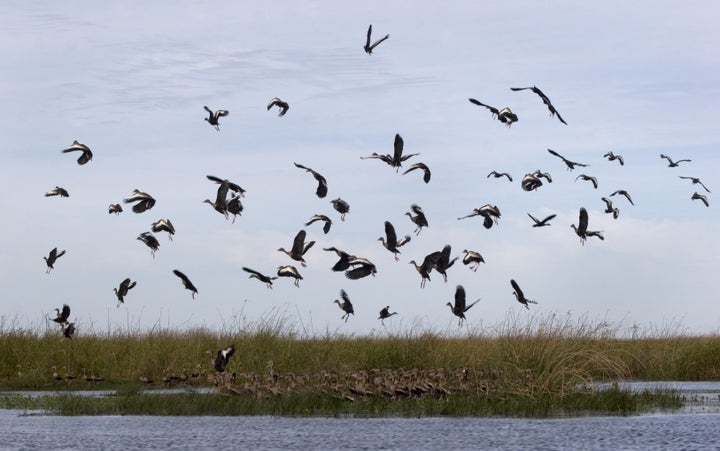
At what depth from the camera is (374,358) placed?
27.0m

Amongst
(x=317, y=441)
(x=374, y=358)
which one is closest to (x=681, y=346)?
(x=374, y=358)

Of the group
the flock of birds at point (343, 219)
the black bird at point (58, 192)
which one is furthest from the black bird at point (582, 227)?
the black bird at point (58, 192)

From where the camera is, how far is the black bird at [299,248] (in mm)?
22406

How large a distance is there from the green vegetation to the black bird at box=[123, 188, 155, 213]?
14.1ft

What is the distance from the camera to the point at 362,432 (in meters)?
18.0

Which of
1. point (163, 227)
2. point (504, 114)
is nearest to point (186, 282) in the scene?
point (163, 227)

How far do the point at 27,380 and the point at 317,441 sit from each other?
1565 centimetres

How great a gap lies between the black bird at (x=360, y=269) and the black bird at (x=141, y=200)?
514 cm

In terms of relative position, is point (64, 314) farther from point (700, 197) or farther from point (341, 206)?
point (700, 197)

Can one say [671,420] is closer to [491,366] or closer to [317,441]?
[491,366]

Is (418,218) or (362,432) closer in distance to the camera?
(362,432)

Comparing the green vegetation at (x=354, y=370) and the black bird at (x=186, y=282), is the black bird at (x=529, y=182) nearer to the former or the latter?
the green vegetation at (x=354, y=370)

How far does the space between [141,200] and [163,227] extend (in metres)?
1.29

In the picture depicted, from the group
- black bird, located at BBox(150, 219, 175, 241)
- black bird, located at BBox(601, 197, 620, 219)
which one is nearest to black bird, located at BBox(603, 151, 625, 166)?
black bird, located at BBox(601, 197, 620, 219)
